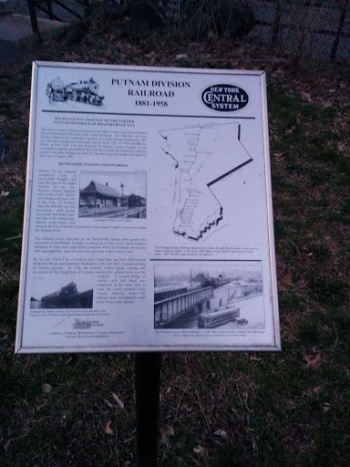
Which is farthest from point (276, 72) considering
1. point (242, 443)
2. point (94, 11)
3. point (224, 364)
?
point (242, 443)

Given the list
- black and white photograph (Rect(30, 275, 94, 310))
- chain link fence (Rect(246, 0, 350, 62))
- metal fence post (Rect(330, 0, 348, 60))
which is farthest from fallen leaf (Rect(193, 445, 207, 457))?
metal fence post (Rect(330, 0, 348, 60))

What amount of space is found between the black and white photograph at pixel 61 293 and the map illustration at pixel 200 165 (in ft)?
1.42

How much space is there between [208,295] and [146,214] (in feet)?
1.33

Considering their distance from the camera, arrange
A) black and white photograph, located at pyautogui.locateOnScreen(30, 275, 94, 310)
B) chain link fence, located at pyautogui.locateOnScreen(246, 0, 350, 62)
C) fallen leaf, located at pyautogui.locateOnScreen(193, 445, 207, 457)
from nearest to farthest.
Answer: black and white photograph, located at pyautogui.locateOnScreen(30, 275, 94, 310), fallen leaf, located at pyautogui.locateOnScreen(193, 445, 207, 457), chain link fence, located at pyautogui.locateOnScreen(246, 0, 350, 62)

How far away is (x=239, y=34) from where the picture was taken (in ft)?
24.9

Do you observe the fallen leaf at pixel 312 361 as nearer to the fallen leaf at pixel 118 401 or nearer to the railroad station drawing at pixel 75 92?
the fallen leaf at pixel 118 401

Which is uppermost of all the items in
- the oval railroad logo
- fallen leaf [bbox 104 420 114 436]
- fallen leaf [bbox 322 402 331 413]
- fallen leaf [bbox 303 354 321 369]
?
the oval railroad logo

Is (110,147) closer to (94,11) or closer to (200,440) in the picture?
(200,440)

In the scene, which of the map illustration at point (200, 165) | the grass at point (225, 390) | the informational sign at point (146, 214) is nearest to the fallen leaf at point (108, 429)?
the grass at point (225, 390)

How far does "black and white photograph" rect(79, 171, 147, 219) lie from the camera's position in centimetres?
221

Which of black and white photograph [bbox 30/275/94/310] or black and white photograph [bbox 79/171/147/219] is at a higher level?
black and white photograph [bbox 79/171/147/219]

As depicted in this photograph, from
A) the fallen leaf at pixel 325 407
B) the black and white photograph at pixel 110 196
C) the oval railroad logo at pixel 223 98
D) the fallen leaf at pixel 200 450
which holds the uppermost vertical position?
the oval railroad logo at pixel 223 98

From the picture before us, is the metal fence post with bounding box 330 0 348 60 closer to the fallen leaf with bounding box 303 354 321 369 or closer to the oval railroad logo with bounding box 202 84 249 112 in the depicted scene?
the fallen leaf with bounding box 303 354 321 369

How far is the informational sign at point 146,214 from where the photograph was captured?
7.04ft
